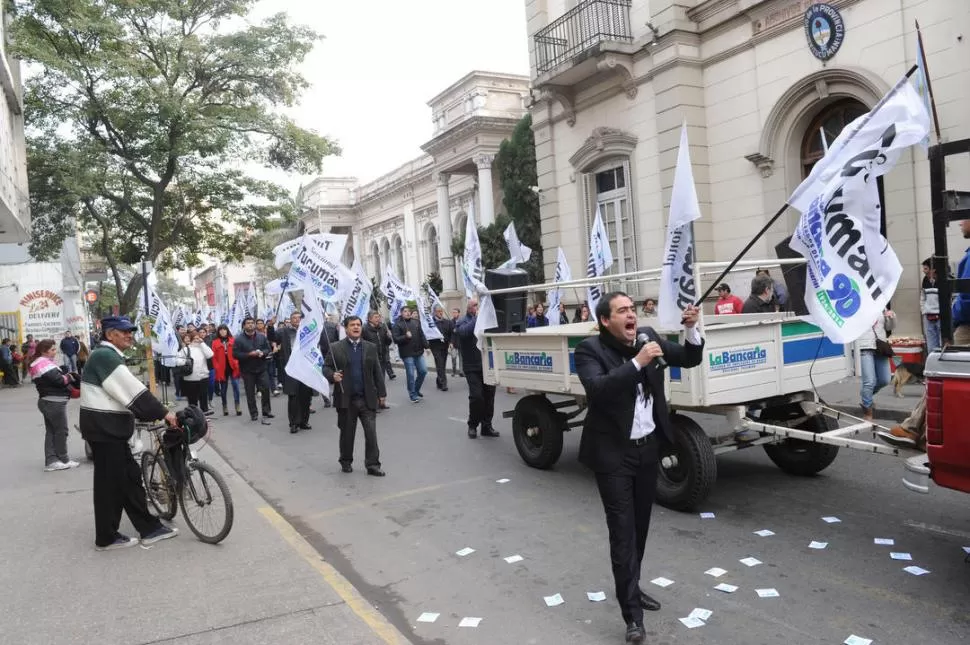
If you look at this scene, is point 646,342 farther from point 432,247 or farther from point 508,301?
point 432,247

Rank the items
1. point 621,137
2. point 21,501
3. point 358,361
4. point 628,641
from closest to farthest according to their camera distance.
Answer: point 628,641
point 21,501
point 358,361
point 621,137

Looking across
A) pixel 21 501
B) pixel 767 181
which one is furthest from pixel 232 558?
pixel 767 181

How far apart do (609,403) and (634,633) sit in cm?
115

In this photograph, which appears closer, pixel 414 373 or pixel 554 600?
pixel 554 600

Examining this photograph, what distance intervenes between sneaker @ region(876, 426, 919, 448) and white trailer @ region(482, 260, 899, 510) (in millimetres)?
243

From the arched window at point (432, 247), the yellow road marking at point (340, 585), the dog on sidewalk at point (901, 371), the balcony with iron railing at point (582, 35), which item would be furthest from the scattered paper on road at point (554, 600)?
the arched window at point (432, 247)

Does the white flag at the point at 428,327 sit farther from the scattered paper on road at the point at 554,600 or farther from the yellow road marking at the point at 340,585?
the scattered paper on road at the point at 554,600

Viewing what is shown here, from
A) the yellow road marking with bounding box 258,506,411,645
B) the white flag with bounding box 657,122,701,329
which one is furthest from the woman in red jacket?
the white flag with bounding box 657,122,701,329

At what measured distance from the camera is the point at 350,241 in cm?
5175

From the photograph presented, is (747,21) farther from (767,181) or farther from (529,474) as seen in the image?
(529,474)

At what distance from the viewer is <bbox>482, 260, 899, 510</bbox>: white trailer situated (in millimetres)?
5840

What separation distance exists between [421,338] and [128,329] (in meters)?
9.10

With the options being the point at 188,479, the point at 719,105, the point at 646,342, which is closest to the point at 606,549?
the point at 646,342

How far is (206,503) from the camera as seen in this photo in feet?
19.3
